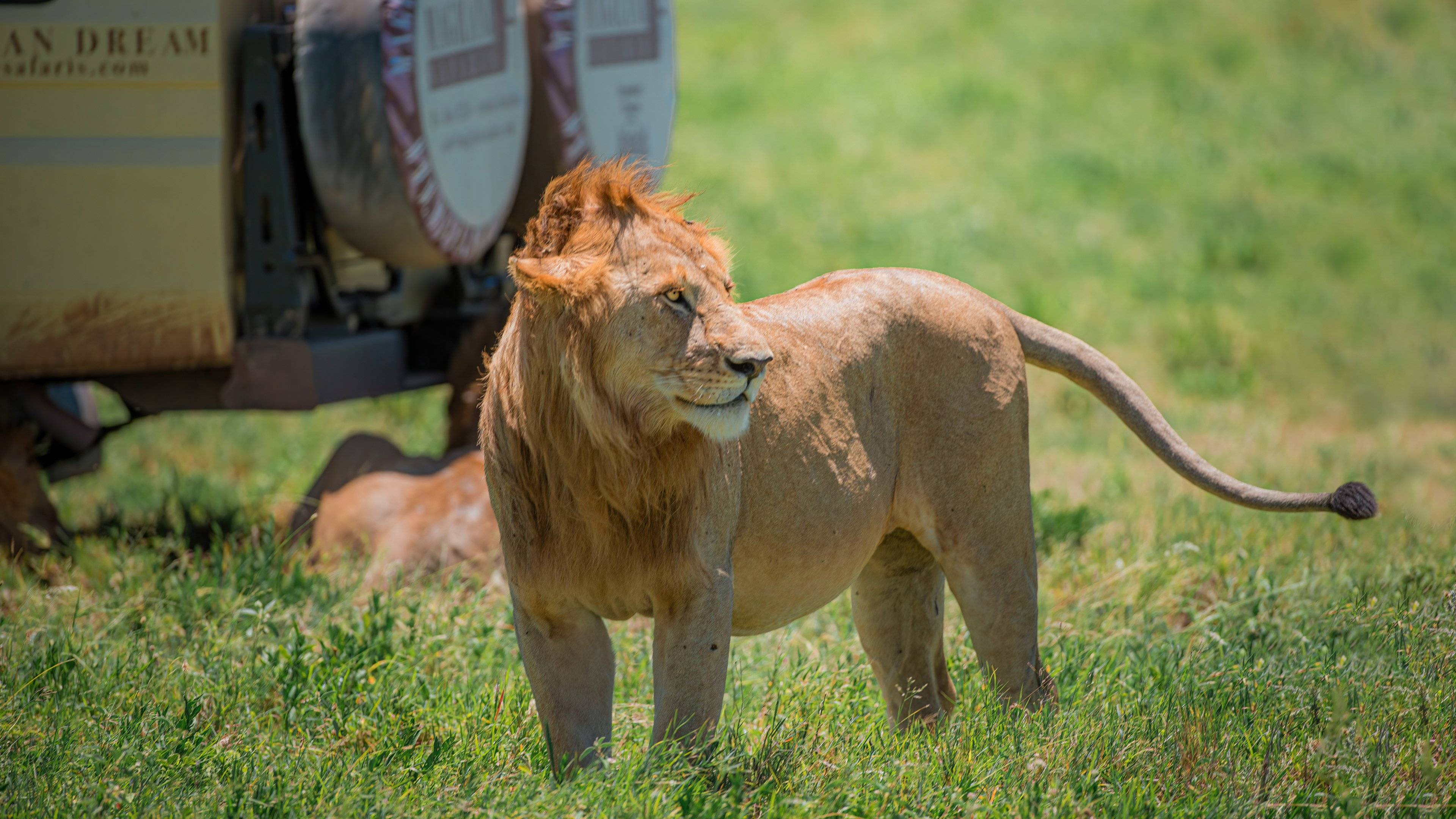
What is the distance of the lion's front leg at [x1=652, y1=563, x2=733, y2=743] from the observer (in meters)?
3.24

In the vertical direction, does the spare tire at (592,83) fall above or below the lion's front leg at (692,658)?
above

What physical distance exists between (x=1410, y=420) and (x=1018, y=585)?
24.0 ft

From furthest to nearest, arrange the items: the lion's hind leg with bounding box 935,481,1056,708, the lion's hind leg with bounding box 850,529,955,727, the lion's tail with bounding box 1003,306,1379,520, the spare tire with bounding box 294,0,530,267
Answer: the spare tire with bounding box 294,0,530,267 → the lion's hind leg with bounding box 850,529,955,727 → the lion's tail with bounding box 1003,306,1379,520 → the lion's hind leg with bounding box 935,481,1056,708

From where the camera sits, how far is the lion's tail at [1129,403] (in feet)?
13.2

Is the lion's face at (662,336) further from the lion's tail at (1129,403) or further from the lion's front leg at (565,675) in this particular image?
the lion's tail at (1129,403)

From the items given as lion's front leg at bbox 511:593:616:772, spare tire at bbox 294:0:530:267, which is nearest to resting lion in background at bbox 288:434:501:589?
spare tire at bbox 294:0:530:267

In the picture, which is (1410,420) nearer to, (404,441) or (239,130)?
(404,441)

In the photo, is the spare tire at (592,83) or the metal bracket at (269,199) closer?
the metal bracket at (269,199)

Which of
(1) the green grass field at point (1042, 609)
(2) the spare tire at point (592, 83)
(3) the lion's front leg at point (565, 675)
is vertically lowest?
(1) the green grass field at point (1042, 609)

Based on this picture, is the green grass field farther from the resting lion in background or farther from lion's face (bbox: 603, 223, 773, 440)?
lion's face (bbox: 603, 223, 773, 440)

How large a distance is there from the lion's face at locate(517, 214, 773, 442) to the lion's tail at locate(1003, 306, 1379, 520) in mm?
1261

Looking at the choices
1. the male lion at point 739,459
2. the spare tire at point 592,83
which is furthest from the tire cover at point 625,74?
the male lion at point 739,459

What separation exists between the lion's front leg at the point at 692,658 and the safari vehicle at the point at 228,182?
5.67 feet

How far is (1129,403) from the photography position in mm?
4121
